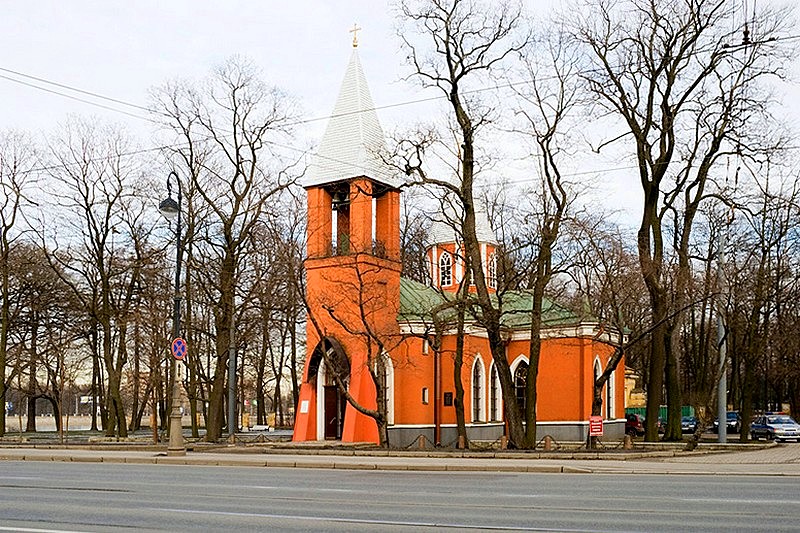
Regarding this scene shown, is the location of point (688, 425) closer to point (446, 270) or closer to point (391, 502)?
point (446, 270)

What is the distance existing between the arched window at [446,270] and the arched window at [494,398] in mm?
6502

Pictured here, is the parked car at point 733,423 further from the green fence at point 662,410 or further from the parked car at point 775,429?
the green fence at point 662,410

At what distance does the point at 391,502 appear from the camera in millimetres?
15000

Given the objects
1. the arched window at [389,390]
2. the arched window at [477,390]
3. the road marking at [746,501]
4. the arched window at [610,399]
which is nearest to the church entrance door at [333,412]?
the arched window at [389,390]

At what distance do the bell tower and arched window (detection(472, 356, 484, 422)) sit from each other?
6.66 m

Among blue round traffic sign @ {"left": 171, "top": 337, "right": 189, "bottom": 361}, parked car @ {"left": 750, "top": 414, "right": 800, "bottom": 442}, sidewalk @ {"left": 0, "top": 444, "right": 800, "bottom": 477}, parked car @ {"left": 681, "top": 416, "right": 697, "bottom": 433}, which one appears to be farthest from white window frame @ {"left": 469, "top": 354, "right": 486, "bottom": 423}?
parked car @ {"left": 681, "top": 416, "right": 697, "bottom": 433}

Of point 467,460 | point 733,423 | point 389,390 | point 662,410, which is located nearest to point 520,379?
point 389,390

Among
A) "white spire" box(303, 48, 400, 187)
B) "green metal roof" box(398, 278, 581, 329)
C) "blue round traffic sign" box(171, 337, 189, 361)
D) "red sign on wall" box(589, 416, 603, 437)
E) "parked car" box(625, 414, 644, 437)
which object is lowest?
"parked car" box(625, 414, 644, 437)

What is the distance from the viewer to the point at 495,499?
Answer: 15578 mm

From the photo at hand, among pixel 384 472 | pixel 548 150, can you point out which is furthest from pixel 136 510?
pixel 548 150

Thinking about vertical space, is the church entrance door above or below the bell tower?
below

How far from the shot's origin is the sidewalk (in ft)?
76.7

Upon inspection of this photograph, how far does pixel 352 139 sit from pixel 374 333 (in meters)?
9.50

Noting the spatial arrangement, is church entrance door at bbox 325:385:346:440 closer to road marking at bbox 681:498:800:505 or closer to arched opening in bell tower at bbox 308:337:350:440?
arched opening in bell tower at bbox 308:337:350:440
